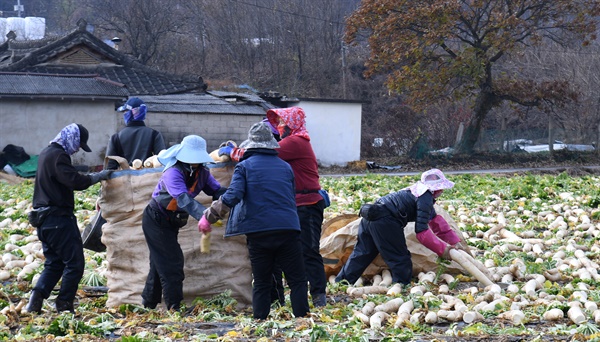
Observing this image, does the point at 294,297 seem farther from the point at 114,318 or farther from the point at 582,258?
the point at 582,258

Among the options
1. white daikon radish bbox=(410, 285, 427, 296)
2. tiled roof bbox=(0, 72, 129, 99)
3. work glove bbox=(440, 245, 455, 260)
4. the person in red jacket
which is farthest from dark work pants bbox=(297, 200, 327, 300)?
tiled roof bbox=(0, 72, 129, 99)

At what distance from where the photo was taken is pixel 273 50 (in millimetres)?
46156

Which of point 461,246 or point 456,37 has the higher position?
point 456,37

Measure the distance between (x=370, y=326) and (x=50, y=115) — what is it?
2190 cm

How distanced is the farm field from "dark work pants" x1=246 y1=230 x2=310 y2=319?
13cm

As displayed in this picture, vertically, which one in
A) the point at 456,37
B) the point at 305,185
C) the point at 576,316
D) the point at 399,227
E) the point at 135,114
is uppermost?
the point at 456,37

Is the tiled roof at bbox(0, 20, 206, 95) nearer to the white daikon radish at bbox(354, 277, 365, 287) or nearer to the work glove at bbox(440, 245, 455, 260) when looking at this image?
the white daikon radish at bbox(354, 277, 365, 287)

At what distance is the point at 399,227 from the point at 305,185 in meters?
1.17

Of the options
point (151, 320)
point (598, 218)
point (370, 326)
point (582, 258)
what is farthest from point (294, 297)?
point (598, 218)

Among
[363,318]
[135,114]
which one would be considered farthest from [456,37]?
[363,318]

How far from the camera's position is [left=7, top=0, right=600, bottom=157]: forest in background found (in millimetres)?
42469

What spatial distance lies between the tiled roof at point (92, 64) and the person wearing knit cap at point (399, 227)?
77.1 ft

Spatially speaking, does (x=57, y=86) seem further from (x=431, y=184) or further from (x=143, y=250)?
(x=431, y=184)

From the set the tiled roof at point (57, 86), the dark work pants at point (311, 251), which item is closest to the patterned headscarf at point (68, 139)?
the dark work pants at point (311, 251)
